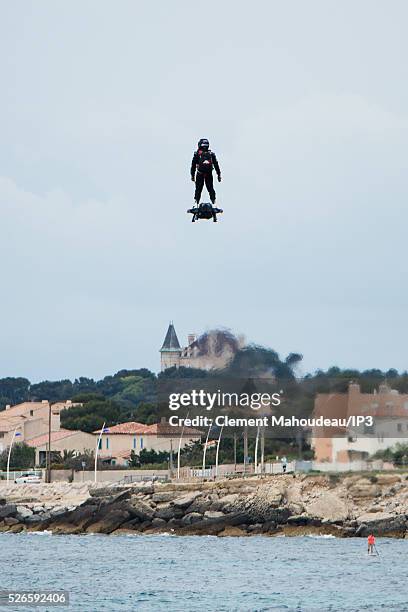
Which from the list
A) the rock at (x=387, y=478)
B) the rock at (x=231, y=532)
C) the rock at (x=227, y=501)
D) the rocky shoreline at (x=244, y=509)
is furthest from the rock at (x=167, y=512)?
the rock at (x=387, y=478)

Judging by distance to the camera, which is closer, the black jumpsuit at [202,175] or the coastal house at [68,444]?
the black jumpsuit at [202,175]

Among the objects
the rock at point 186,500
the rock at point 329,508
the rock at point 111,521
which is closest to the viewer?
the rock at point 329,508

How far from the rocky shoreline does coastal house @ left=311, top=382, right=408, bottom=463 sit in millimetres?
2234

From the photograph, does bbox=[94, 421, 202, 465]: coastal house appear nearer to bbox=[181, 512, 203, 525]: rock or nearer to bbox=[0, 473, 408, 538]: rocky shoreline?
bbox=[0, 473, 408, 538]: rocky shoreline

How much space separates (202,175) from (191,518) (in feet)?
222

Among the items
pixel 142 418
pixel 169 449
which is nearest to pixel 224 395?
pixel 169 449

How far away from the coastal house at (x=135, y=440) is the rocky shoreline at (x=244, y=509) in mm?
25521

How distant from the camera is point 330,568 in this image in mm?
84188

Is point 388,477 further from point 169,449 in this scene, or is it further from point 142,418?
point 142,418

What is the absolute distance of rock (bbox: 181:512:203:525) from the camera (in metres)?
116

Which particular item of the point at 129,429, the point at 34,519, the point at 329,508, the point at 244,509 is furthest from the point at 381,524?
the point at 129,429

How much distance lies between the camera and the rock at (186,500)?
11706 cm

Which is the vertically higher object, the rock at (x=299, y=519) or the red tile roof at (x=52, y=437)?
the red tile roof at (x=52, y=437)

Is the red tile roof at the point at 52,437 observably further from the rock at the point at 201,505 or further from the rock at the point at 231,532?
the rock at the point at 231,532
